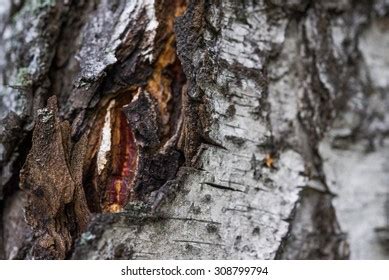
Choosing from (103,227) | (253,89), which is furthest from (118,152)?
(253,89)

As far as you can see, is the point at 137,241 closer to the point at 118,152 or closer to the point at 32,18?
the point at 118,152

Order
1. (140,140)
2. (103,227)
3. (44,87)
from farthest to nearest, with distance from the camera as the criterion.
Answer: (44,87)
(140,140)
(103,227)

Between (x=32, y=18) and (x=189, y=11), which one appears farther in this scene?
(x=32, y=18)

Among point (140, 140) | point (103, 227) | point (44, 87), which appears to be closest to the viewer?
point (103, 227)
